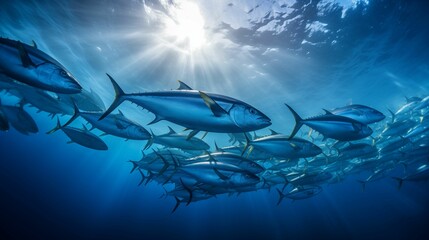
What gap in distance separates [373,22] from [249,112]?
1365cm

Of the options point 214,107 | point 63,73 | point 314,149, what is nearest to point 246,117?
point 214,107

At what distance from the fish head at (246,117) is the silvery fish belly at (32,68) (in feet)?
6.02

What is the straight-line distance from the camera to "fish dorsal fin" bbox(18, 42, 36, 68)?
2.03 m

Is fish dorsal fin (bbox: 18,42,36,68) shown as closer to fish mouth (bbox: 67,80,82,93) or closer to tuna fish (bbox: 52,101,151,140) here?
fish mouth (bbox: 67,80,82,93)

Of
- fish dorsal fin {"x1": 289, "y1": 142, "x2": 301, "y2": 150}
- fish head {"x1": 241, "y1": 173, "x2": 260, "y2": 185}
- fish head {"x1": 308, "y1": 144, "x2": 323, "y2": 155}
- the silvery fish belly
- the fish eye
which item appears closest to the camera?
the silvery fish belly

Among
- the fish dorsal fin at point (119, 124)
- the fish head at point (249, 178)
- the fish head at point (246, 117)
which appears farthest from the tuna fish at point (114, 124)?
the fish head at point (246, 117)

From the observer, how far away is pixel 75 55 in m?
16.0

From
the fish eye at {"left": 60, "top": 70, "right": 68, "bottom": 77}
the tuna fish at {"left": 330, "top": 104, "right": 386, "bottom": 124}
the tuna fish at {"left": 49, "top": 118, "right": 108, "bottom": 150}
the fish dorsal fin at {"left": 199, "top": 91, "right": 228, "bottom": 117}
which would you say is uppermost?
the tuna fish at {"left": 330, "top": 104, "right": 386, "bottom": 124}

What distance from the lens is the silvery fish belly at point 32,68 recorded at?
2145 mm

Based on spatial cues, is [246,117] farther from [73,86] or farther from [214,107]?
[73,86]

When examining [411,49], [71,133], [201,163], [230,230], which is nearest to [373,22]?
[411,49]

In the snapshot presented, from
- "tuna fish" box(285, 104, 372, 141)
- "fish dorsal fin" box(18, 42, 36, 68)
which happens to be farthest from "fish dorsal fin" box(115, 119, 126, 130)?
"tuna fish" box(285, 104, 372, 141)

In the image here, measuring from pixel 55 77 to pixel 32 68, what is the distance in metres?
0.20

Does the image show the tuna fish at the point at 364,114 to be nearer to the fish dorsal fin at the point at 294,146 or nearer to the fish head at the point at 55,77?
the fish dorsal fin at the point at 294,146
